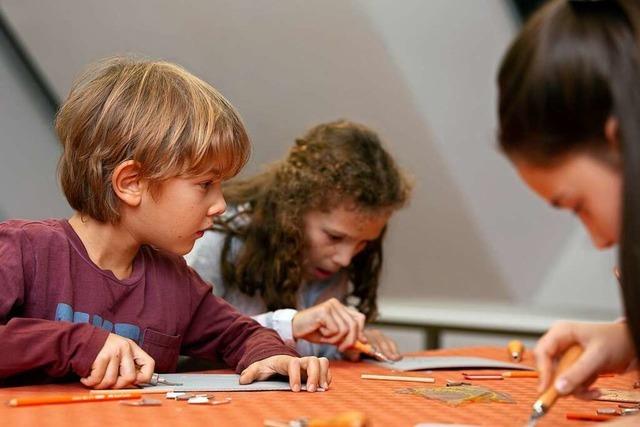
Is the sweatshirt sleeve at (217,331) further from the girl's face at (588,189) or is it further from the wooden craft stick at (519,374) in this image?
the girl's face at (588,189)

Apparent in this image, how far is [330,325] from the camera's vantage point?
1753 mm

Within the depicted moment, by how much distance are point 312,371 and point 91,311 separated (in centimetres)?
35

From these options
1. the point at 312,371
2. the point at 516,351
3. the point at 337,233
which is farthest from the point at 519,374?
the point at 337,233

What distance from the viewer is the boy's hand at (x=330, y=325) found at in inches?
68.9

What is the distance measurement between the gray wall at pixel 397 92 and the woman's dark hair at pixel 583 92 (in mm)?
1656

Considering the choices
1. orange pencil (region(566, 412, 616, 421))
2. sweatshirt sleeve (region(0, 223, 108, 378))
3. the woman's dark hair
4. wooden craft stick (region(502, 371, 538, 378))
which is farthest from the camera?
wooden craft stick (region(502, 371, 538, 378))

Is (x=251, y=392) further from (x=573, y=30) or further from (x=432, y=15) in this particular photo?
(x=432, y=15)

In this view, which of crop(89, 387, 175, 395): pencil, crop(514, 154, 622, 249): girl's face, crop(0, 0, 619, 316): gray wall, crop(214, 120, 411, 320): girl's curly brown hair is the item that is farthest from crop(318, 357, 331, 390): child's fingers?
crop(0, 0, 619, 316): gray wall

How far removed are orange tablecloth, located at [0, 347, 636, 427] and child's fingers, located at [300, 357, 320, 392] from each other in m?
0.02

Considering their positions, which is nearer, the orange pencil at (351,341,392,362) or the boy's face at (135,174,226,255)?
the boy's face at (135,174,226,255)

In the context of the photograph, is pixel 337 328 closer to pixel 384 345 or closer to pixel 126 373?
pixel 384 345

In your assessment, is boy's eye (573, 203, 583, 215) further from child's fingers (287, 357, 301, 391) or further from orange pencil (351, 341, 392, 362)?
orange pencil (351, 341, 392, 362)

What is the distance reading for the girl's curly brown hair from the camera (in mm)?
2031

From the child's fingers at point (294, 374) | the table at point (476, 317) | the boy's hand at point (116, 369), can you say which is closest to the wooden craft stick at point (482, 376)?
the child's fingers at point (294, 374)
